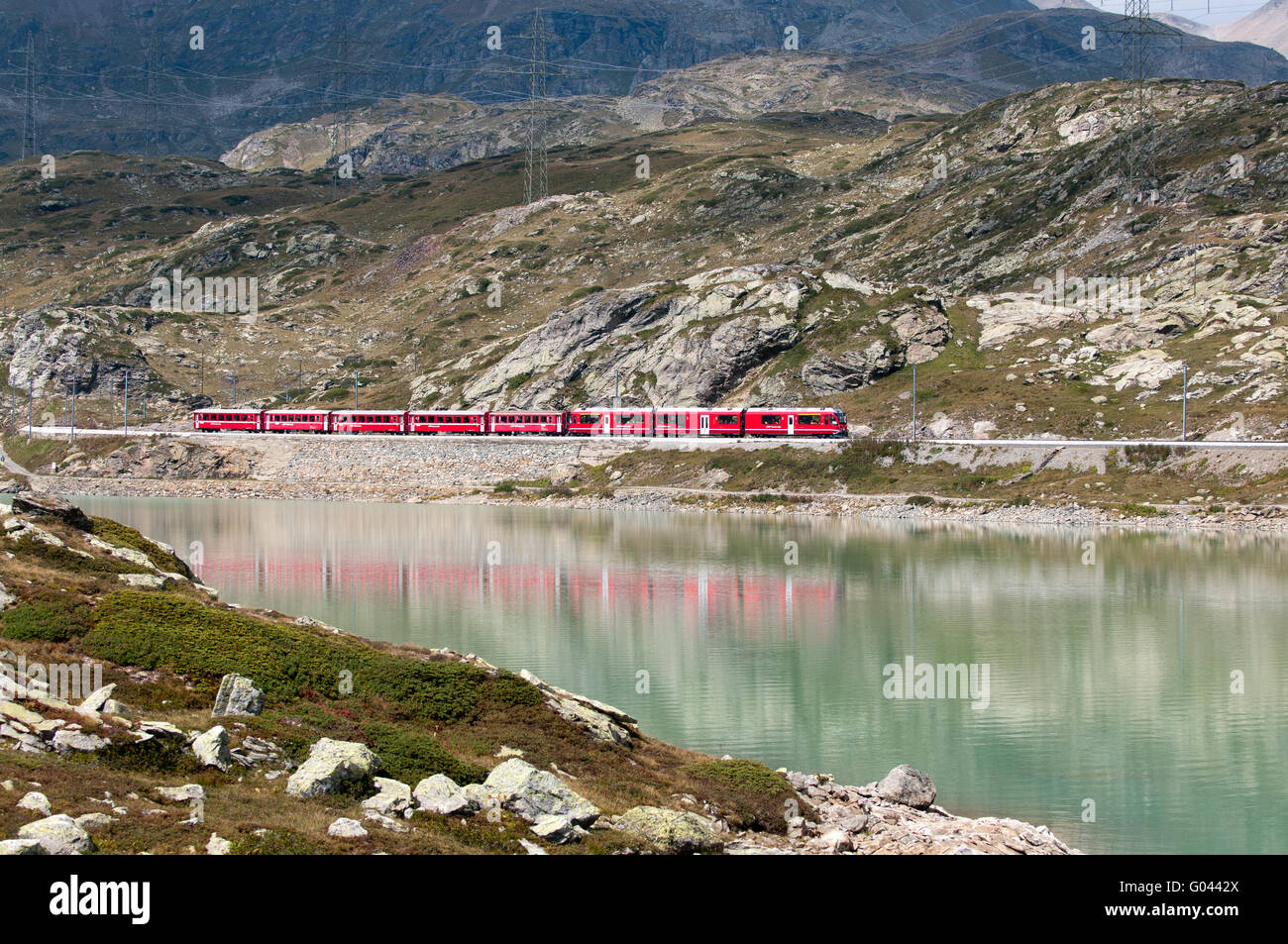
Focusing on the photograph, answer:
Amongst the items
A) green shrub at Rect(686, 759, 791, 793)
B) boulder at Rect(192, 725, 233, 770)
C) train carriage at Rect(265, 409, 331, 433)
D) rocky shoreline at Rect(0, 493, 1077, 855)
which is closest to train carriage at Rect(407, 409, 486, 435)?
train carriage at Rect(265, 409, 331, 433)

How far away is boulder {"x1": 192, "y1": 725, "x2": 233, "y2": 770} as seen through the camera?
18.3 metres

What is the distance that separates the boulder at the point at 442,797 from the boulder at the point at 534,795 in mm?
705

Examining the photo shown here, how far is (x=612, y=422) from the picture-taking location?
126m

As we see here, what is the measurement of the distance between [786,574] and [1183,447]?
142ft

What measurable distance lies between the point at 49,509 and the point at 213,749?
2036cm

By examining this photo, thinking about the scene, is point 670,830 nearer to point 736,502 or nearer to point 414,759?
point 414,759

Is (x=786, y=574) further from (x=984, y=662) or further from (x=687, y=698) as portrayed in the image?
(x=687, y=698)

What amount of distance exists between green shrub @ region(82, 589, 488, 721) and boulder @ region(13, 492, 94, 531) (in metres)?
9.15

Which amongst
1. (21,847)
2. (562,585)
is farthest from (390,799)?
(562,585)

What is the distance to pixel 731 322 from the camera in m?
138

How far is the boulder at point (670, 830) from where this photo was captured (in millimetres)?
18312

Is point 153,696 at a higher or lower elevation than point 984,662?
higher
